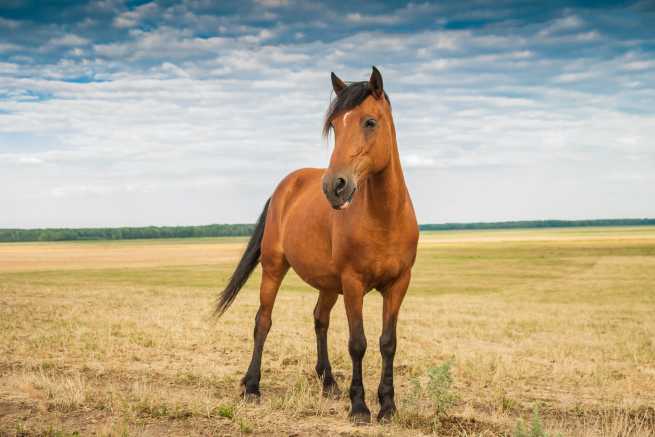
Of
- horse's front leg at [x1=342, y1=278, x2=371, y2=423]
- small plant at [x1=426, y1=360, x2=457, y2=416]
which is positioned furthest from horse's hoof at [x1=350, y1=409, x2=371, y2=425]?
small plant at [x1=426, y1=360, x2=457, y2=416]

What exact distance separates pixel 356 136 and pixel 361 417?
313 centimetres

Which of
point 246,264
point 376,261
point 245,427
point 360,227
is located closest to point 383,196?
point 360,227

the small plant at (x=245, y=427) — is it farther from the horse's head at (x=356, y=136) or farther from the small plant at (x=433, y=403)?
the horse's head at (x=356, y=136)

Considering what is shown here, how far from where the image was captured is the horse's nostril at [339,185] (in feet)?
17.5

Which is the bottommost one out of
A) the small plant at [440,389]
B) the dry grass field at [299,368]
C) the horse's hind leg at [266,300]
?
the dry grass field at [299,368]

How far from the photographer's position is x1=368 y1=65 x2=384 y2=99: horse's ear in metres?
5.92

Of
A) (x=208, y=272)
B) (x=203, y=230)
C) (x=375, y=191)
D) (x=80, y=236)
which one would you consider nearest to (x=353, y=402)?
(x=375, y=191)

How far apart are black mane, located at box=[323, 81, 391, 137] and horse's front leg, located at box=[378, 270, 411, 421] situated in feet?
6.58

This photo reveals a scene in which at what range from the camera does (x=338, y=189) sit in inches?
211

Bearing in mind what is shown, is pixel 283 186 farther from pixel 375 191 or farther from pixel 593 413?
pixel 593 413

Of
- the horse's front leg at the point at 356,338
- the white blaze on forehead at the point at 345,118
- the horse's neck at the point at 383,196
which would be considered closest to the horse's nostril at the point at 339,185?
the white blaze on forehead at the point at 345,118

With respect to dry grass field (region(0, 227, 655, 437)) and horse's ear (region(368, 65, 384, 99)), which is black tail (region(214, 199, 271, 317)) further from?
horse's ear (region(368, 65, 384, 99))

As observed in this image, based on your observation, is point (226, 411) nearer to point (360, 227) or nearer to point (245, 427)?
point (245, 427)

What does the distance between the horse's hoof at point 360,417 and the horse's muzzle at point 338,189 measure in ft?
8.27
